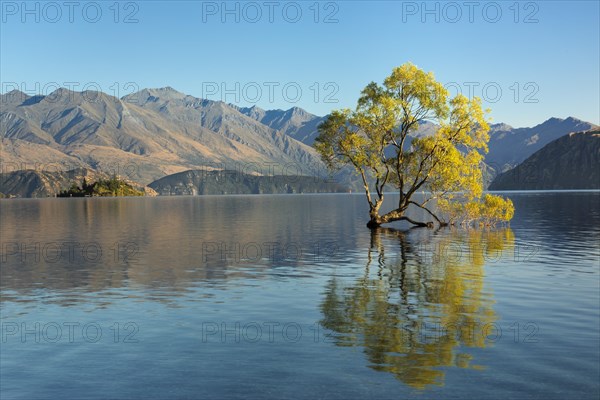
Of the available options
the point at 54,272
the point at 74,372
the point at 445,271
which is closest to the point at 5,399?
the point at 74,372

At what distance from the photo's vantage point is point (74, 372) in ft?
65.0

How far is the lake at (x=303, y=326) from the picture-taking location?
18.4 m

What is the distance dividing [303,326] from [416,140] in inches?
2555

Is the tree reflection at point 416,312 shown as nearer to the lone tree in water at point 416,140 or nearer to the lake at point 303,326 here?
the lake at point 303,326

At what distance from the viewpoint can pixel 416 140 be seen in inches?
3408

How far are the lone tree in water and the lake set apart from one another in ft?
97.3

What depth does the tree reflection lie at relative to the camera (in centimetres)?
2082

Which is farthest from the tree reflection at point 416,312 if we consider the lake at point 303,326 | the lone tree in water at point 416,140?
the lone tree in water at point 416,140

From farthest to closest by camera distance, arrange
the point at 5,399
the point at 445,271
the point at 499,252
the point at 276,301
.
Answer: the point at 499,252
the point at 445,271
the point at 276,301
the point at 5,399

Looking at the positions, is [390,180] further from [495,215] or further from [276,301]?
[276,301]

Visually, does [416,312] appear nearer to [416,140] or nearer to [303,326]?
[303,326]

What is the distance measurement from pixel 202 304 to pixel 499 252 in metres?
35.8

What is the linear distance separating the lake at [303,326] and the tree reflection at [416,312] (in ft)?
0.36

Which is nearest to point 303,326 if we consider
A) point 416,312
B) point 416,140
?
point 416,312
